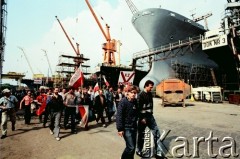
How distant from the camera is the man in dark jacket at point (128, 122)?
473cm

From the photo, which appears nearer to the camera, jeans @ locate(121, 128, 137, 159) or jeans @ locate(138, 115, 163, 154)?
jeans @ locate(121, 128, 137, 159)

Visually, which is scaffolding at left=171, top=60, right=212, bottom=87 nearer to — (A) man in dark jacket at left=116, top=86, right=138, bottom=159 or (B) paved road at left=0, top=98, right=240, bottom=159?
(B) paved road at left=0, top=98, right=240, bottom=159

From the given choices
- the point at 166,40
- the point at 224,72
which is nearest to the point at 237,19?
the point at 224,72

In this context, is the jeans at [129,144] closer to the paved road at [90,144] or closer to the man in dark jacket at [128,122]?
the man in dark jacket at [128,122]

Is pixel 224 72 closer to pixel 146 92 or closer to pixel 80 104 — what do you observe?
pixel 80 104

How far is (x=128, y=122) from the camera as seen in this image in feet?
15.9

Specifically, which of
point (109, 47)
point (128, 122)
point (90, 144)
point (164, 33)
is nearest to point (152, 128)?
point (128, 122)

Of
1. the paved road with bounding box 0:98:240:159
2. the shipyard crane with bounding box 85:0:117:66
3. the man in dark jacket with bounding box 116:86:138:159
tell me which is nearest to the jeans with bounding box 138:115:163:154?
the paved road with bounding box 0:98:240:159

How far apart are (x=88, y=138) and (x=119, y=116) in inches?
147

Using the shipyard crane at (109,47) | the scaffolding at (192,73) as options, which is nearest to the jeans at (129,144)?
the scaffolding at (192,73)

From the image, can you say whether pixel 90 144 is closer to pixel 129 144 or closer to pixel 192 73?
pixel 129 144

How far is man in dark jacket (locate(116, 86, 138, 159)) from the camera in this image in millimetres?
4734

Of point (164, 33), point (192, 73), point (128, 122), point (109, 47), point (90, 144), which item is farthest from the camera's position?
point (109, 47)

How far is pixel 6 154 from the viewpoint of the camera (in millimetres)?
6301
